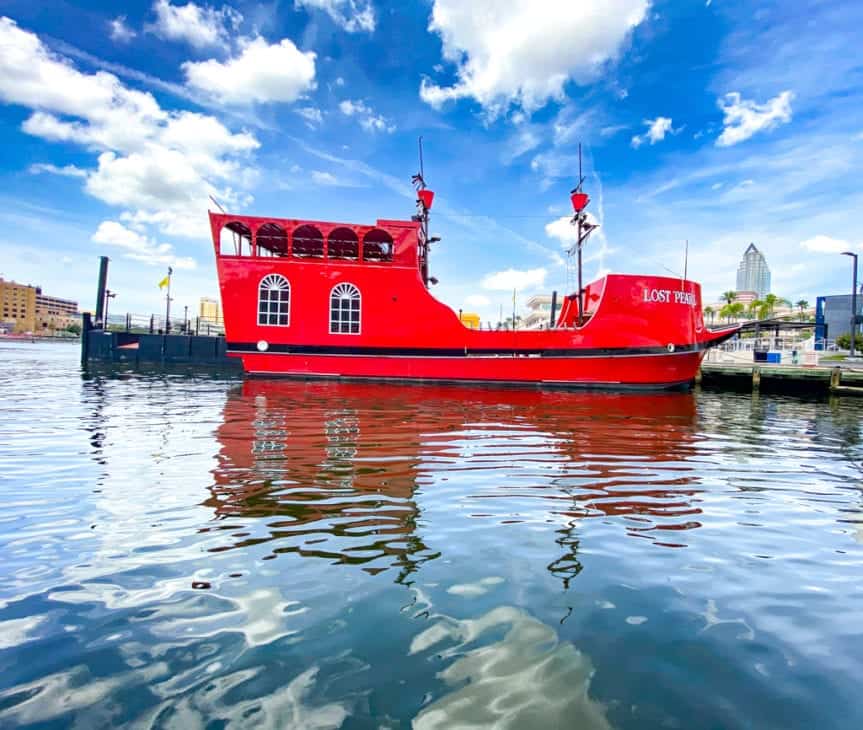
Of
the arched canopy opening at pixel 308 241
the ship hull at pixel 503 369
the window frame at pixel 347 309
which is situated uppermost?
the arched canopy opening at pixel 308 241

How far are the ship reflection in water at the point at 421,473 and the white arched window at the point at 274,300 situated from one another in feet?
23.1

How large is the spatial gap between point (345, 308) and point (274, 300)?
247cm

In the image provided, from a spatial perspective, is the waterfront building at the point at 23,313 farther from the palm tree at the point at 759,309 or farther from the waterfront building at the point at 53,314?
the palm tree at the point at 759,309

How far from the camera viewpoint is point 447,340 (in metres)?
15.9

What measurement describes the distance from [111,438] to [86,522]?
3345 millimetres

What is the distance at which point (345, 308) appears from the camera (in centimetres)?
1633

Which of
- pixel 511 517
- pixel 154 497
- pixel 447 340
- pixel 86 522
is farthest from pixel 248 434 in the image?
pixel 447 340

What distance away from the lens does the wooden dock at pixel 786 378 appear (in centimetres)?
1703

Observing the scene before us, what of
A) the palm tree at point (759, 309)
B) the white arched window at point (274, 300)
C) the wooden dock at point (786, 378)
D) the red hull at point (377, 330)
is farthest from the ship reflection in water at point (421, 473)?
the palm tree at point (759, 309)

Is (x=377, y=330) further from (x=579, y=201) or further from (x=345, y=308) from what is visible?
(x=579, y=201)

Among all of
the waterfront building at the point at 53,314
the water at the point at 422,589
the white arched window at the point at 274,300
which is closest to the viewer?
the water at the point at 422,589

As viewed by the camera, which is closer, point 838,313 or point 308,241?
point 308,241

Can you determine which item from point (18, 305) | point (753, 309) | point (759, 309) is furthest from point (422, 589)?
point (18, 305)

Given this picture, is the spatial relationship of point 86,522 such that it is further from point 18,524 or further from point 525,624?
point 525,624
